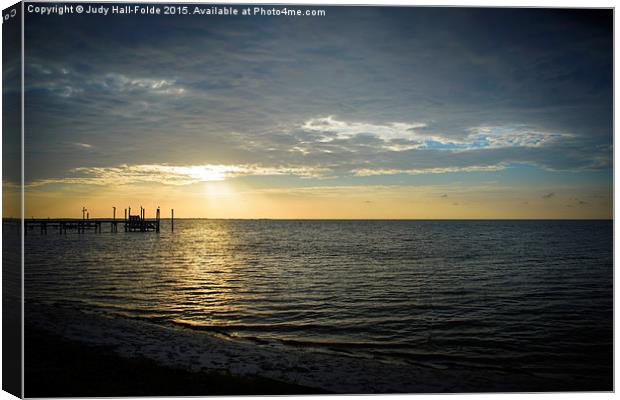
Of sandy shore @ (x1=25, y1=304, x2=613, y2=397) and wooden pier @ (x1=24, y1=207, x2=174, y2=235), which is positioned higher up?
wooden pier @ (x1=24, y1=207, x2=174, y2=235)

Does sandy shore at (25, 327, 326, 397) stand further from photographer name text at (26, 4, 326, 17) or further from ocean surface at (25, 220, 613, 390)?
photographer name text at (26, 4, 326, 17)

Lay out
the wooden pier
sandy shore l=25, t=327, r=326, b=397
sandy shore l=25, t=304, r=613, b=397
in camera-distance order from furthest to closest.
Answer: the wooden pier → sandy shore l=25, t=304, r=613, b=397 → sandy shore l=25, t=327, r=326, b=397

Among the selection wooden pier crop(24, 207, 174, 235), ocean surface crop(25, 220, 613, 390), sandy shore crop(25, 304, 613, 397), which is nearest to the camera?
sandy shore crop(25, 304, 613, 397)

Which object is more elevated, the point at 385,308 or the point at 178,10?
the point at 178,10

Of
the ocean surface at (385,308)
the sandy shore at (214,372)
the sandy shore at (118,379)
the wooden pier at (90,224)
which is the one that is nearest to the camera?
the sandy shore at (118,379)

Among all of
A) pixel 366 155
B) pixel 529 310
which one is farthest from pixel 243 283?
pixel 529 310

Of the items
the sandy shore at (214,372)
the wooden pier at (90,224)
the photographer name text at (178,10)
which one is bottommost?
the sandy shore at (214,372)

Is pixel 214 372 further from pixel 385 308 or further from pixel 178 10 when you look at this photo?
pixel 385 308

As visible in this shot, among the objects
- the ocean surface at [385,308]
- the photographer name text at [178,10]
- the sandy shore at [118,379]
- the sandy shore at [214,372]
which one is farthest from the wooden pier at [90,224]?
the photographer name text at [178,10]

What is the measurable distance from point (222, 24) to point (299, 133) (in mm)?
5113

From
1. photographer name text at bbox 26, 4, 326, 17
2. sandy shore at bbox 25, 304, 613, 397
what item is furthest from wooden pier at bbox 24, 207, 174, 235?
photographer name text at bbox 26, 4, 326, 17

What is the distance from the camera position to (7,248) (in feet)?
16.5

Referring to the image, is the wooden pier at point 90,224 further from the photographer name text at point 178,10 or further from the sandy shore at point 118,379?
the photographer name text at point 178,10

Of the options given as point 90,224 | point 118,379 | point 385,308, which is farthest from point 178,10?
point 90,224
